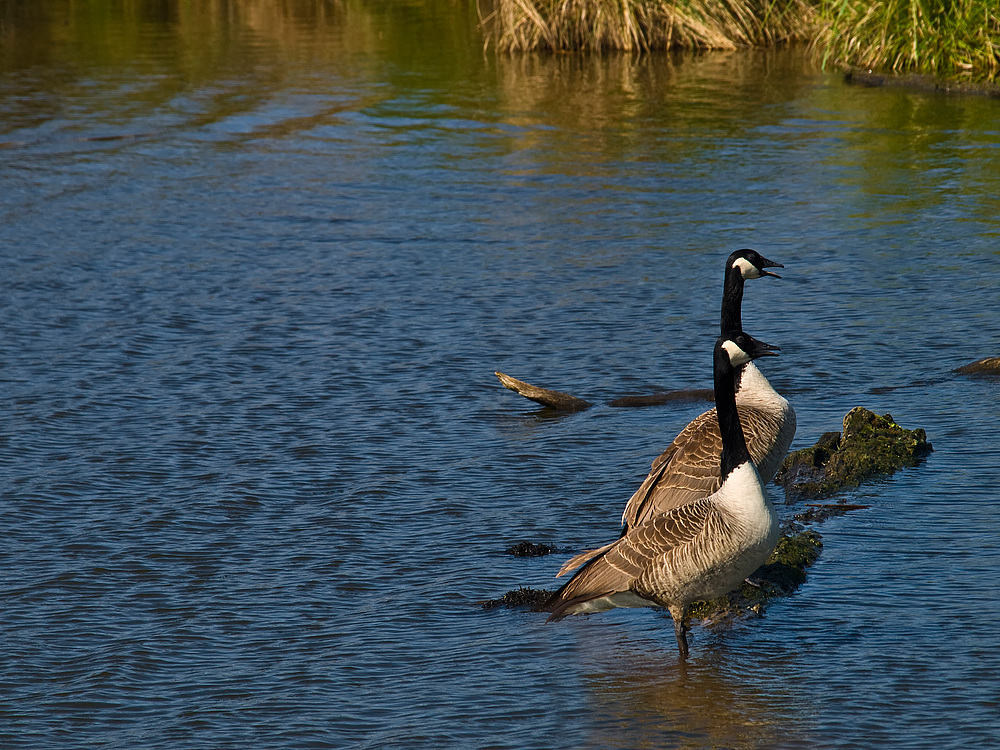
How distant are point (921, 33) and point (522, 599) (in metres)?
19.2

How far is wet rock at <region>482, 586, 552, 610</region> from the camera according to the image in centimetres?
650

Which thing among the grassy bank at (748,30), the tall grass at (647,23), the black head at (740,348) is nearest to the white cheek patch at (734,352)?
the black head at (740,348)

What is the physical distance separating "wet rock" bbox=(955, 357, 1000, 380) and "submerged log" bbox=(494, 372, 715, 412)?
6.68 feet

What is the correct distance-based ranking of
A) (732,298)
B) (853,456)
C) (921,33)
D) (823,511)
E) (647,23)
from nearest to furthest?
(823,511) → (853,456) → (732,298) → (921,33) → (647,23)

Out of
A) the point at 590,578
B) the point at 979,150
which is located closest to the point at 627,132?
the point at 979,150

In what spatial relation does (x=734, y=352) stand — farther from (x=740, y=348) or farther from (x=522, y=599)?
(x=522, y=599)

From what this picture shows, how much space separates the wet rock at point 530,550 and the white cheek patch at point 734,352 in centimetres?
165

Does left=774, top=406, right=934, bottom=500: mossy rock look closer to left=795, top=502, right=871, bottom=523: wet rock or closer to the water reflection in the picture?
left=795, top=502, right=871, bottom=523: wet rock

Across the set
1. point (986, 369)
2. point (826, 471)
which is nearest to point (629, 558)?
point (826, 471)

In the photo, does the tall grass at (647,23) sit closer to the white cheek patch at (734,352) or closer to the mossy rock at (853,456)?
the mossy rock at (853,456)

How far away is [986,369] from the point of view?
947 centimetres

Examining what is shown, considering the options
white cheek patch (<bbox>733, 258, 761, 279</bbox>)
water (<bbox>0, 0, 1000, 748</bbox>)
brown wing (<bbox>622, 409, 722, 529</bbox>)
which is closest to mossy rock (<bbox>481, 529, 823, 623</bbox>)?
Answer: water (<bbox>0, 0, 1000, 748</bbox>)

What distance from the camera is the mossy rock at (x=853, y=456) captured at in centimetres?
769

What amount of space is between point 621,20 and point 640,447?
68.9 feet
